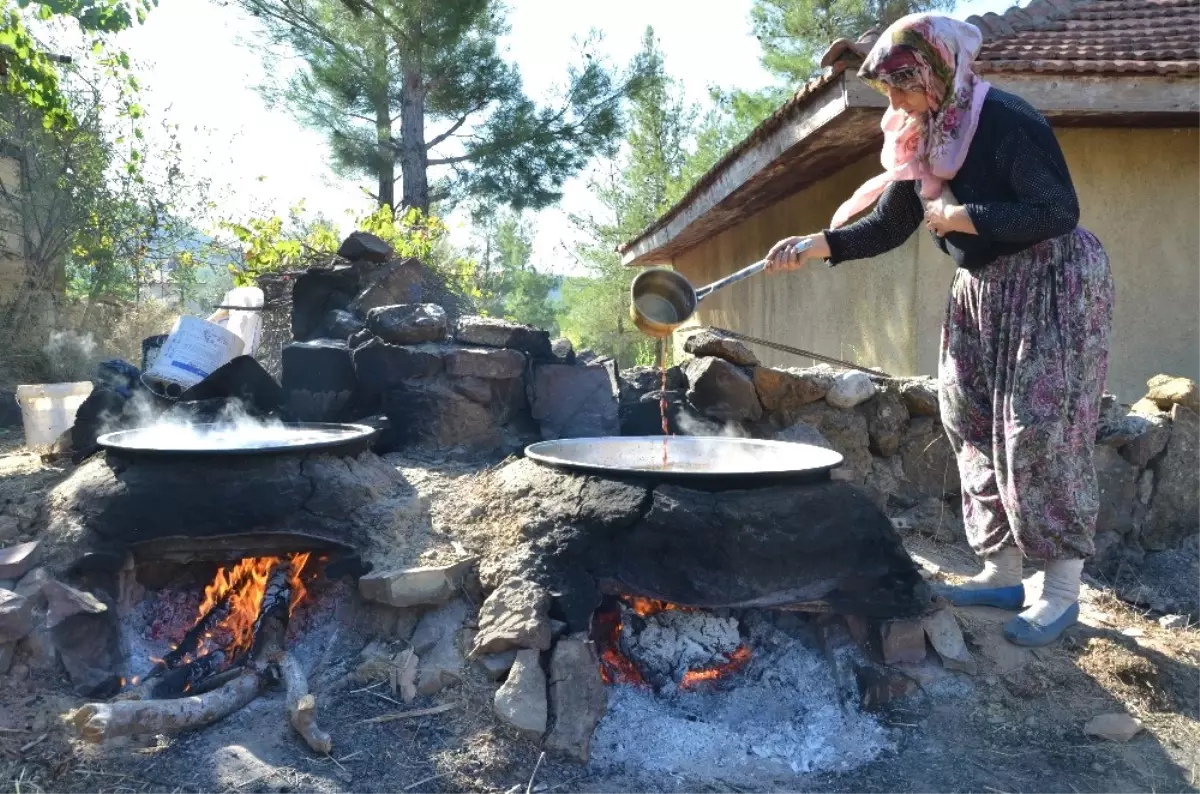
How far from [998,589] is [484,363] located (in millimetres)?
2393

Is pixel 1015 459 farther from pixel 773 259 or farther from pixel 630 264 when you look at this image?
pixel 630 264

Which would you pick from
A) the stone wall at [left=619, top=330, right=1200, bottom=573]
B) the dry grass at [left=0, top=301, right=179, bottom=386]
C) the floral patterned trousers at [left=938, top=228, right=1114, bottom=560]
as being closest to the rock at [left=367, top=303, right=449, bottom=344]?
the stone wall at [left=619, top=330, right=1200, bottom=573]

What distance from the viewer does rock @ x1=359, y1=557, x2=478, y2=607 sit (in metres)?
2.43

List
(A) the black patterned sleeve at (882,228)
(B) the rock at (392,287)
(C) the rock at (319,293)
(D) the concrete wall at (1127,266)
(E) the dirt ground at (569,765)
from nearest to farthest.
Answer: (E) the dirt ground at (569,765)
(A) the black patterned sleeve at (882,228)
(B) the rock at (392,287)
(C) the rock at (319,293)
(D) the concrete wall at (1127,266)

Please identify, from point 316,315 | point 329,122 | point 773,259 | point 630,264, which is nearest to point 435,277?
point 316,315

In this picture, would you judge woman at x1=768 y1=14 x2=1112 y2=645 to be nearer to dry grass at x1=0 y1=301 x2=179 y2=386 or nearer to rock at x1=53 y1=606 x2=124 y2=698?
rock at x1=53 y1=606 x2=124 y2=698

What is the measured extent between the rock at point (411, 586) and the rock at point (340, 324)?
2.17 m

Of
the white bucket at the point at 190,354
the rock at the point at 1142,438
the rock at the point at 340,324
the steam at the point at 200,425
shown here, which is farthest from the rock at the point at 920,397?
the white bucket at the point at 190,354

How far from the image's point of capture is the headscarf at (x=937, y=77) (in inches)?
92.4

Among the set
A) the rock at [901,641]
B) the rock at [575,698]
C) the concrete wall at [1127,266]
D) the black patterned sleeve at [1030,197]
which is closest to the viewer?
the rock at [575,698]

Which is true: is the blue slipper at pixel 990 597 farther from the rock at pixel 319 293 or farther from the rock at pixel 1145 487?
the rock at pixel 319 293

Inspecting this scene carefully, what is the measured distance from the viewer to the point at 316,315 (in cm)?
491

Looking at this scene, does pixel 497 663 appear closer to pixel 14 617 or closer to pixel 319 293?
pixel 14 617

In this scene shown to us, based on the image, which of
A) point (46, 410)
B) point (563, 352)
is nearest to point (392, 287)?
point (563, 352)
